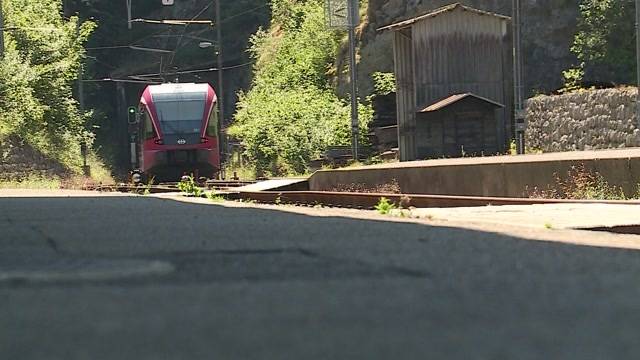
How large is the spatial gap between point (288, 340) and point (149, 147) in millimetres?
27457

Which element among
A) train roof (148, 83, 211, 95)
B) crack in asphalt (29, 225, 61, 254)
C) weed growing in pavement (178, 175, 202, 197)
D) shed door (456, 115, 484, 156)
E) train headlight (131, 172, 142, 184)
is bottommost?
crack in asphalt (29, 225, 61, 254)

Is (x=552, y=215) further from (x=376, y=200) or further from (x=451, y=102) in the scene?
(x=451, y=102)

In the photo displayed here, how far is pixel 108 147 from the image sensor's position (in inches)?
2562

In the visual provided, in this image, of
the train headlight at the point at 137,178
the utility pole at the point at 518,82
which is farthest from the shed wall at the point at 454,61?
the train headlight at the point at 137,178

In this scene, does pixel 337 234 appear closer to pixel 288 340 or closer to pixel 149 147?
pixel 288 340

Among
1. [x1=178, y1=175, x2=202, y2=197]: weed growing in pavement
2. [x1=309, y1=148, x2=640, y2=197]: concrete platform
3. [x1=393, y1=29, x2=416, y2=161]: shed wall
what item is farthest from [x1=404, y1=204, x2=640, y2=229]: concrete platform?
[x1=393, y1=29, x2=416, y2=161]: shed wall

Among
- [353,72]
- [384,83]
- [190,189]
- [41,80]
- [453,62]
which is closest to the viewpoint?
[190,189]

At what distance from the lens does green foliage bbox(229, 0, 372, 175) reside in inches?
1759

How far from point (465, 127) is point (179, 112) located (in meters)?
11.0

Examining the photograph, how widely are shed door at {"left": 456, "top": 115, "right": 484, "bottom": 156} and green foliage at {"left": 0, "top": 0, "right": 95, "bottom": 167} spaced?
2020cm

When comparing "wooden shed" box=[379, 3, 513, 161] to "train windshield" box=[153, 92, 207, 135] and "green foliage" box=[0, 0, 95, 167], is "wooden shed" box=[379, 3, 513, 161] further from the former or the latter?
"green foliage" box=[0, 0, 95, 167]

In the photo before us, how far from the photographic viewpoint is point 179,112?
30.1 meters

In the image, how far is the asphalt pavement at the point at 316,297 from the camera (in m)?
3.18

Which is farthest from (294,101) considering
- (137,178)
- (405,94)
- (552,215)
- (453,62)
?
(552,215)
